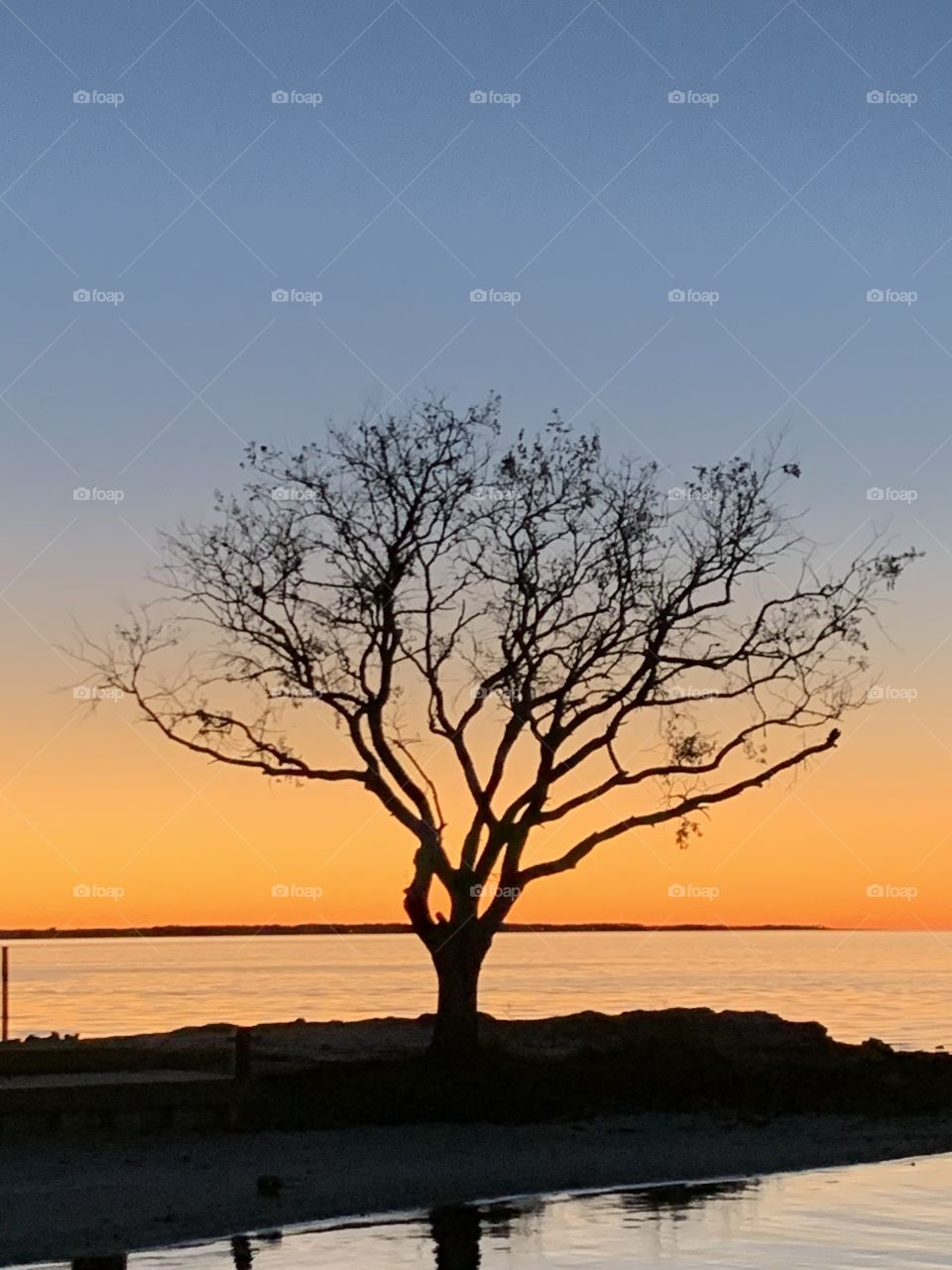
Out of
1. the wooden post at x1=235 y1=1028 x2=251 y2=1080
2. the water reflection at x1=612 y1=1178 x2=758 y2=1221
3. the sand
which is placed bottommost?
the water reflection at x1=612 y1=1178 x2=758 y2=1221

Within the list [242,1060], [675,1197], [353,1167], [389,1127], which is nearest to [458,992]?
[389,1127]

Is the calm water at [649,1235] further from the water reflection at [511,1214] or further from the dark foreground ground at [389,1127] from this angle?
the dark foreground ground at [389,1127]

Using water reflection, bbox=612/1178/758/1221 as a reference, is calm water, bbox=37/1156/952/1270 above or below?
below

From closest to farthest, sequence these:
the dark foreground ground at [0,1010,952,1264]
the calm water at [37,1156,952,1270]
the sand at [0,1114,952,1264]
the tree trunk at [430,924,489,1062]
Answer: the calm water at [37,1156,952,1270] < the sand at [0,1114,952,1264] < the dark foreground ground at [0,1010,952,1264] < the tree trunk at [430,924,489,1062]

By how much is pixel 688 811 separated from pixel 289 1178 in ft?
43.4

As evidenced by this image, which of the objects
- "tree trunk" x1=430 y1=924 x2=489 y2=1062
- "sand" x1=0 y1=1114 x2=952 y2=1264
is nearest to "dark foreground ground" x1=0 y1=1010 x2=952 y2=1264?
"sand" x1=0 y1=1114 x2=952 y2=1264

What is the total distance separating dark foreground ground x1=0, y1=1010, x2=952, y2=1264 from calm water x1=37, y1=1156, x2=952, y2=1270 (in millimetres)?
1277

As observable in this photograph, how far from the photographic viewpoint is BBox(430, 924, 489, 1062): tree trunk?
110ft

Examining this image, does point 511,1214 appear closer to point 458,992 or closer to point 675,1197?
point 675,1197

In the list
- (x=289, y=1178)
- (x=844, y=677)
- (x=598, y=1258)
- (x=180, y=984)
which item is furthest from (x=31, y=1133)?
(x=180, y=984)

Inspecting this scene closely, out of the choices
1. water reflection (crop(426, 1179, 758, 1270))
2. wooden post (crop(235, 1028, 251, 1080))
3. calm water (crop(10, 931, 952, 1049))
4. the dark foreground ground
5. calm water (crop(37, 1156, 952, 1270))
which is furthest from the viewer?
calm water (crop(10, 931, 952, 1049))

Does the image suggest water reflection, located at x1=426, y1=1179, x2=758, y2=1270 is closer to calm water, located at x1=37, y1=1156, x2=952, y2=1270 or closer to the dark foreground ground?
calm water, located at x1=37, y1=1156, x2=952, y2=1270

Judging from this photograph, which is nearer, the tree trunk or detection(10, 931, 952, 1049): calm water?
the tree trunk

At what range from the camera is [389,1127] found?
29.1m
